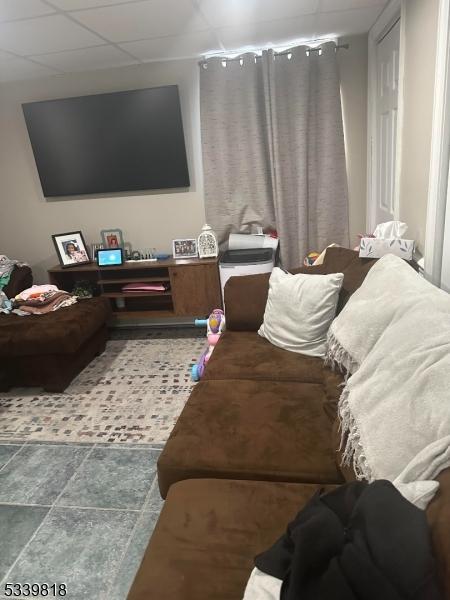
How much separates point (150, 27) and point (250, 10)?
0.62 metres

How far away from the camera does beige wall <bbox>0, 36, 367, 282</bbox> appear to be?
10.3ft

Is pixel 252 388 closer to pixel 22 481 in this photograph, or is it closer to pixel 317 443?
pixel 317 443

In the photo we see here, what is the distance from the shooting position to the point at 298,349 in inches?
81.4

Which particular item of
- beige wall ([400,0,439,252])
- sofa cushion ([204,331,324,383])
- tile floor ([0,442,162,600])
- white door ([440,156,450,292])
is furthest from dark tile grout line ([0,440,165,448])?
beige wall ([400,0,439,252])

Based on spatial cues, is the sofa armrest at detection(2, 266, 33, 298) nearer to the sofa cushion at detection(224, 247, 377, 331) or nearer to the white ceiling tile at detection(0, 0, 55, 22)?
the white ceiling tile at detection(0, 0, 55, 22)

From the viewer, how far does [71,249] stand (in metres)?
3.57

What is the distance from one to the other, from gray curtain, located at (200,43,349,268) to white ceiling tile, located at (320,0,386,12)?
513 mm

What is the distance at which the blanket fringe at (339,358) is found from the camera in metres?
1.54

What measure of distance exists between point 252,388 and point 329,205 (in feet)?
6.44

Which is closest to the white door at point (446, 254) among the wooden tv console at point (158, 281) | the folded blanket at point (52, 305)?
the wooden tv console at point (158, 281)

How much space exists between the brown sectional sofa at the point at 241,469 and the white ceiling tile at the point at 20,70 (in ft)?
8.49

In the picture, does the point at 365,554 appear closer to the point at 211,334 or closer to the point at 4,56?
the point at 211,334

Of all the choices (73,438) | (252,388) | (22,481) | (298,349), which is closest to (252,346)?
(298,349)

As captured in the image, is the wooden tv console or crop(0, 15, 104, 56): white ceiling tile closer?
crop(0, 15, 104, 56): white ceiling tile
